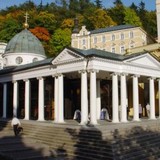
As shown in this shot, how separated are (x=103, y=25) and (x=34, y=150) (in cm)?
7500

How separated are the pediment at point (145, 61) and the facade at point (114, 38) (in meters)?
43.0

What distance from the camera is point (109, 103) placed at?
1289 inches

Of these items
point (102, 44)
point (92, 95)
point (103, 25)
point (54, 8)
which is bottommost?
point (92, 95)

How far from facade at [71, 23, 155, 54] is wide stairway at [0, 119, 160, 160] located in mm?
51859

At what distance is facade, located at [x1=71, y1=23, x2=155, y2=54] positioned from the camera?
247ft

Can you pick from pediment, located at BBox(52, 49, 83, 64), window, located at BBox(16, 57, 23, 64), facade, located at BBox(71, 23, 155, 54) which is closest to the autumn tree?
facade, located at BBox(71, 23, 155, 54)

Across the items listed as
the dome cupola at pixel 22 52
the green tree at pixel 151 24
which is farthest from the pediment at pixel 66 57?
the green tree at pixel 151 24

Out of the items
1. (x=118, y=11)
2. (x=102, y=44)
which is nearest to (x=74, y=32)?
(x=102, y=44)

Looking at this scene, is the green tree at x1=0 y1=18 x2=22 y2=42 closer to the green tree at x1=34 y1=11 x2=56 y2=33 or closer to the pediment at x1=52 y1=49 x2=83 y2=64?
the green tree at x1=34 y1=11 x2=56 y2=33

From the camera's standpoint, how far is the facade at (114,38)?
7544cm

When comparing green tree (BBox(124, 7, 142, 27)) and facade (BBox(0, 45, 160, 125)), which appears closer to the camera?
facade (BBox(0, 45, 160, 125))

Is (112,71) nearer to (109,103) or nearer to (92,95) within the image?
(92,95)

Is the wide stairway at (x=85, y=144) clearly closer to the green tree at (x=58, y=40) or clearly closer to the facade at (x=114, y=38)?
the green tree at (x=58, y=40)

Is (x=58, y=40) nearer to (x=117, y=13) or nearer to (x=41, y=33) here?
(x=41, y=33)
